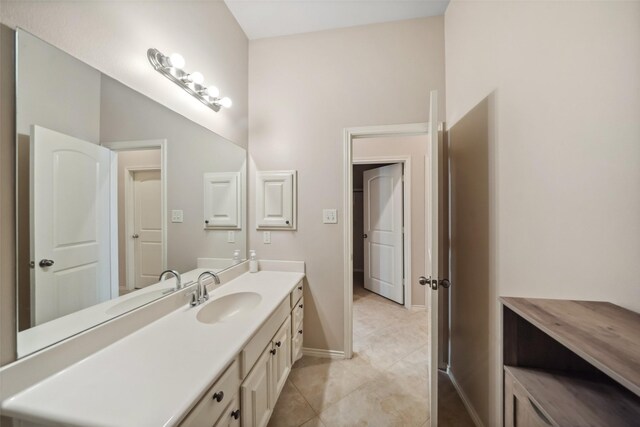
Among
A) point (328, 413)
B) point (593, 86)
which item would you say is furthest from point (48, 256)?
point (593, 86)

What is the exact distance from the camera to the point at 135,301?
1010mm

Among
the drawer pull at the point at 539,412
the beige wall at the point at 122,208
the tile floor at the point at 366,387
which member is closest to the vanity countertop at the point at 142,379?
the beige wall at the point at 122,208

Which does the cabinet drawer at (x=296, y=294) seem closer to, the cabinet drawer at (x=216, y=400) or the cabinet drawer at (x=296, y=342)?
the cabinet drawer at (x=296, y=342)

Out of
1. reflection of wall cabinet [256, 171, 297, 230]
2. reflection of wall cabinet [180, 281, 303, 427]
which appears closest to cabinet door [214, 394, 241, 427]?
reflection of wall cabinet [180, 281, 303, 427]

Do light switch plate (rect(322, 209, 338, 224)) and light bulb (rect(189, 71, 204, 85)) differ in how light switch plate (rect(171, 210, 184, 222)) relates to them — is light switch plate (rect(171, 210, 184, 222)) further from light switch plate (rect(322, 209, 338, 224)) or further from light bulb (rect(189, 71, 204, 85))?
light switch plate (rect(322, 209, 338, 224))

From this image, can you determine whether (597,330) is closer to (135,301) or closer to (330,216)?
(330,216)

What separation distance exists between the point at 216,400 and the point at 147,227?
83 cm

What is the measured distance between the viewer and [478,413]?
4.34ft

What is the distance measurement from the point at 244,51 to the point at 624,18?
86.5 inches

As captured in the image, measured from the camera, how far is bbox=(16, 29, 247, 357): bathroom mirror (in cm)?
69

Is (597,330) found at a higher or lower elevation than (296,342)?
higher

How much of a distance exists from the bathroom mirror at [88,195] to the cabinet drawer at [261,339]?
21.3 inches

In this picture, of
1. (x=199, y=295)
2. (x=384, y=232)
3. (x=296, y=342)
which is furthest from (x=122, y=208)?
(x=384, y=232)

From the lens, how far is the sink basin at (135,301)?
3.02 ft
